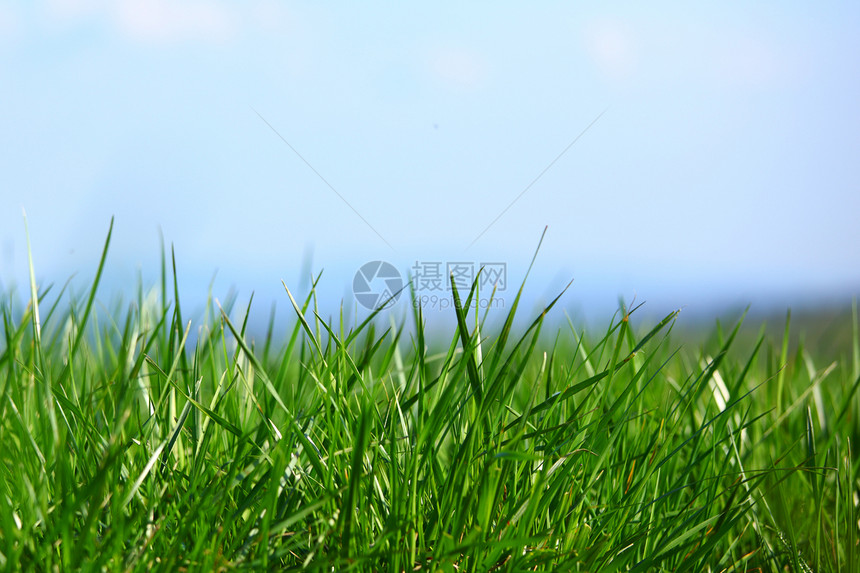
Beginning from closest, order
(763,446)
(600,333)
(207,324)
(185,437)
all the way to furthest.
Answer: (185,437) < (207,324) < (763,446) < (600,333)

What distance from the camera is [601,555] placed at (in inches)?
32.7

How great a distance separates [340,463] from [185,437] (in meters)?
0.31

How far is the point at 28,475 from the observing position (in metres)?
0.82

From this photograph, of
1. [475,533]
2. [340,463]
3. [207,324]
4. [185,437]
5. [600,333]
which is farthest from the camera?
[600,333]

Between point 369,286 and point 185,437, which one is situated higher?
point 369,286

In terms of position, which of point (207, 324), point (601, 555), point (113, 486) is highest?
point (207, 324)

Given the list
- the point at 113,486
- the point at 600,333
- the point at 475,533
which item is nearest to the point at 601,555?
the point at 475,533

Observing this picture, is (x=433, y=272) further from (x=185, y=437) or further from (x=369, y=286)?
(x=185, y=437)

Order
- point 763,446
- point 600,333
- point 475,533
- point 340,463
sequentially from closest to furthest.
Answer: point 475,533 < point 340,463 < point 763,446 < point 600,333

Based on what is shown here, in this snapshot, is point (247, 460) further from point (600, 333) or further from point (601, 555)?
point (600, 333)

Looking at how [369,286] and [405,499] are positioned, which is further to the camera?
[369,286]

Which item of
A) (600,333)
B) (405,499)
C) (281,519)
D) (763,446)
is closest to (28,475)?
(281,519)

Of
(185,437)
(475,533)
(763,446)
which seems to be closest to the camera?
(475,533)

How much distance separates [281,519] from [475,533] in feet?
0.81
